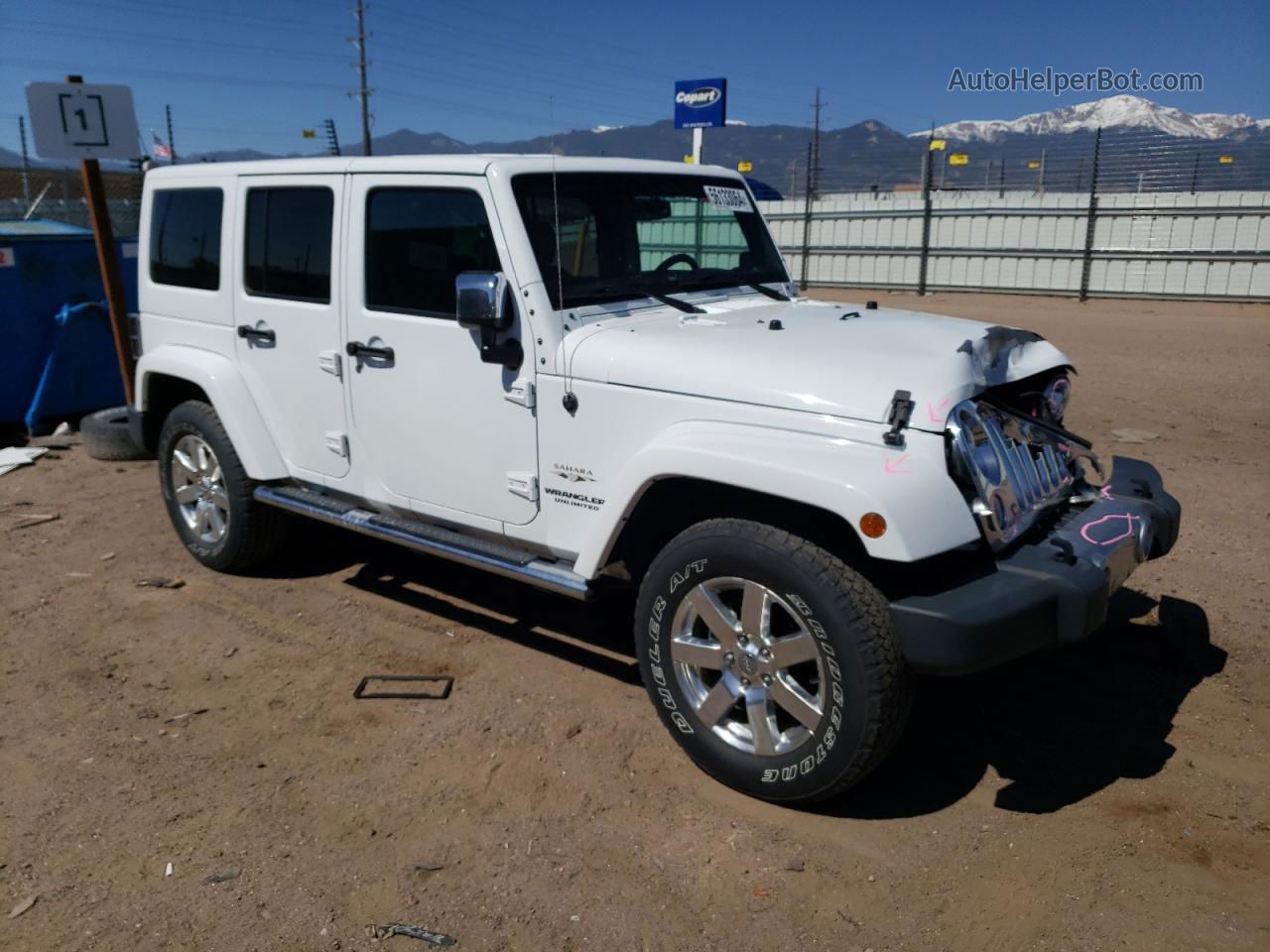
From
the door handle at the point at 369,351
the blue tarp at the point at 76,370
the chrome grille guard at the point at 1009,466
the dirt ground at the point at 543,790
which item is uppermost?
the door handle at the point at 369,351

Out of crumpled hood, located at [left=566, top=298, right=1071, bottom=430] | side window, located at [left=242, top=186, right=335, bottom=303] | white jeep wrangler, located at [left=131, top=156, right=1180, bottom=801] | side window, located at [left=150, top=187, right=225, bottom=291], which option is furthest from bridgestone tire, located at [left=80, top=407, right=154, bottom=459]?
crumpled hood, located at [left=566, top=298, right=1071, bottom=430]

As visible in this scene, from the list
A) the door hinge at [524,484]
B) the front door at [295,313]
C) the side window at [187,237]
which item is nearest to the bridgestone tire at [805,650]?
the door hinge at [524,484]

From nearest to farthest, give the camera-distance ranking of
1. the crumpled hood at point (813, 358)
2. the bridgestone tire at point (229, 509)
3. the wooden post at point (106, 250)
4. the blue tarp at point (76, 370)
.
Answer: the crumpled hood at point (813, 358)
the bridgestone tire at point (229, 509)
the wooden post at point (106, 250)
the blue tarp at point (76, 370)

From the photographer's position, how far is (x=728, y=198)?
461cm

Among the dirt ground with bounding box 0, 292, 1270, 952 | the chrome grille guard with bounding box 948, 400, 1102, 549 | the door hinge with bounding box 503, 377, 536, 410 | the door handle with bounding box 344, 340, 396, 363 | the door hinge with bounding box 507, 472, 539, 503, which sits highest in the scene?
the door handle with bounding box 344, 340, 396, 363

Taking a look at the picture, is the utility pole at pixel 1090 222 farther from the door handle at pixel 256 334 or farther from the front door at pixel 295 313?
the door handle at pixel 256 334

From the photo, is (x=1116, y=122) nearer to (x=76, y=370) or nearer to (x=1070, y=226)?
(x=1070, y=226)

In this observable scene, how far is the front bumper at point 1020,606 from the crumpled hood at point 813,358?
1.65ft

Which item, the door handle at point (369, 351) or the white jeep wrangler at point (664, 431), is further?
the door handle at point (369, 351)

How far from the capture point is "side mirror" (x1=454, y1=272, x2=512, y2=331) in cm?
346

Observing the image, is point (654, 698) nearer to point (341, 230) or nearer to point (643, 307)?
point (643, 307)

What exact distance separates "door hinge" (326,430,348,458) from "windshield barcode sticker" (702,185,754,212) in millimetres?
1928

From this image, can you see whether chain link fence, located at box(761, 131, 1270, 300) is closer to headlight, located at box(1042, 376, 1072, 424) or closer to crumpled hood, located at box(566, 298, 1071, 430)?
headlight, located at box(1042, 376, 1072, 424)

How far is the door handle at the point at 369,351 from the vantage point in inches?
160
